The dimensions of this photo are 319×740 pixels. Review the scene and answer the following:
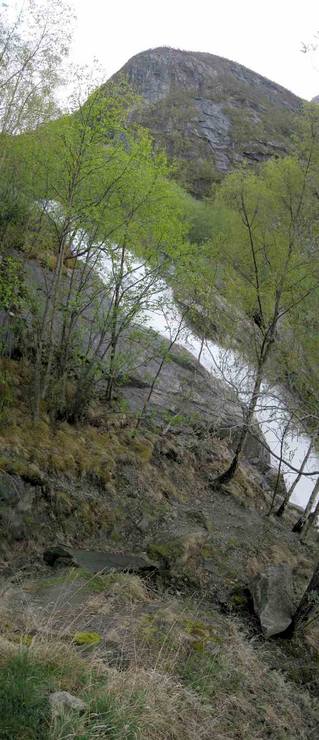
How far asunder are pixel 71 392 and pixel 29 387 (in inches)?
38.4

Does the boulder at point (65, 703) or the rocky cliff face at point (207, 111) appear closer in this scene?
the boulder at point (65, 703)

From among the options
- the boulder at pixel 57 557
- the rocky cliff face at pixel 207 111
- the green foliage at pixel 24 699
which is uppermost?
the rocky cliff face at pixel 207 111

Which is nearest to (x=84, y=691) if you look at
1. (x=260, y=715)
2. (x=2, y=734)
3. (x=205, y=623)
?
(x=2, y=734)

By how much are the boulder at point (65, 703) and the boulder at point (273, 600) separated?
13.4 ft

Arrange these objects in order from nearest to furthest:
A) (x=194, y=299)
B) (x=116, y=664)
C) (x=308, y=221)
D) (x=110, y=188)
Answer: (x=116, y=664) < (x=110, y=188) < (x=308, y=221) < (x=194, y=299)

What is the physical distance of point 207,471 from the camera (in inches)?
514

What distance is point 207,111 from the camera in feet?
190

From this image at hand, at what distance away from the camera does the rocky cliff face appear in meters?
51.4

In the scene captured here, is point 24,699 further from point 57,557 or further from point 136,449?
point 136,449

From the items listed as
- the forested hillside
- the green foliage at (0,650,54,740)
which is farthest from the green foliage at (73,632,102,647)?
the green foliage at (0,650,54,740)

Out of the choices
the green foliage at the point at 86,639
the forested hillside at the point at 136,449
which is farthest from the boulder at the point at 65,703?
the green foliage at the point at 86,639

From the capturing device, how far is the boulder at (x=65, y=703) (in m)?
2.77

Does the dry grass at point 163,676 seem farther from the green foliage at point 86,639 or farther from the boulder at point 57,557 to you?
the boulder at point 57,557

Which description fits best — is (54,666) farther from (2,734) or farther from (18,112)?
(18,112)
